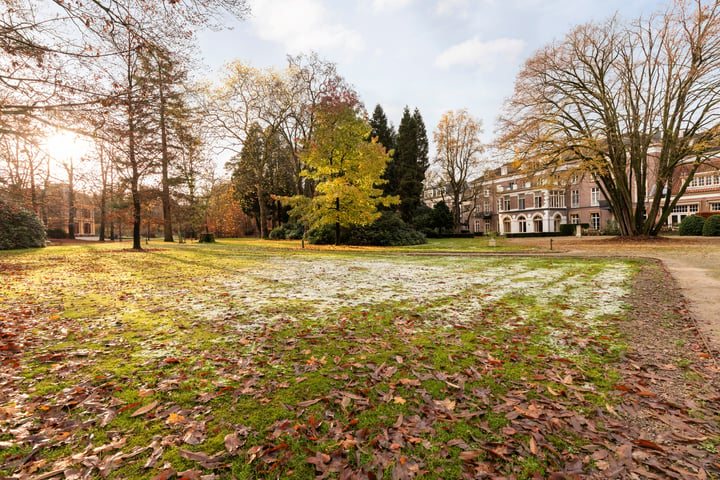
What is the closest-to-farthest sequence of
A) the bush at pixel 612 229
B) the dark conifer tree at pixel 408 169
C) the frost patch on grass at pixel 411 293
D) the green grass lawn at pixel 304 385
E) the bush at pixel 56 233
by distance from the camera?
the green grass lawn at pixel 304 385
the frost patch on grass at pixel 411 293
the bush at pixel 56 233
the bush at pixel 612 229
the dark conifer tree at pixel 408 169

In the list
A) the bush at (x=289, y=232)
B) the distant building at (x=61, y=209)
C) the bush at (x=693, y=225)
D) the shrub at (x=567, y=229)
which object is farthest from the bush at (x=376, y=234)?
the shrub at (x=567, y=229)

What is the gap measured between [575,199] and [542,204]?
451 centimetres

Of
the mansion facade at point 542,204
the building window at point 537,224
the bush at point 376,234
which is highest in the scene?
the mansion facade at point 542,204

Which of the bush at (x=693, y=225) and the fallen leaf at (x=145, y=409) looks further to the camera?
the bush at (x=693, y=225)

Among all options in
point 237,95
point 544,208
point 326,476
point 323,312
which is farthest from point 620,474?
point 544,208

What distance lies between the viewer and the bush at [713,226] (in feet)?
82.0

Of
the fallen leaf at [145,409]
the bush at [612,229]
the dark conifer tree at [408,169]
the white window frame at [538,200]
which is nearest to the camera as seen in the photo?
the fallen leaf at [145,409]

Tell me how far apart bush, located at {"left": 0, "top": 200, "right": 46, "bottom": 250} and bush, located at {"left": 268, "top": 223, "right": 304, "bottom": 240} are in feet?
54.3

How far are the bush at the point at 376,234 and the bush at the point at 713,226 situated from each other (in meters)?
23.7

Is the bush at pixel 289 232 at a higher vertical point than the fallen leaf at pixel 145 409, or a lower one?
higher

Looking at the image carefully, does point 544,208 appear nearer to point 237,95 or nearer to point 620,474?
point 237,95

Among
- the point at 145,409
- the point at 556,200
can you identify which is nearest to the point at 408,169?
the point at 556,200

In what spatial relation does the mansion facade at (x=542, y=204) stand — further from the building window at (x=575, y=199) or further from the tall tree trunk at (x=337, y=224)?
the tall tree trunk at (x=337, y=224)

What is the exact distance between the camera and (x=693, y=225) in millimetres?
27609
